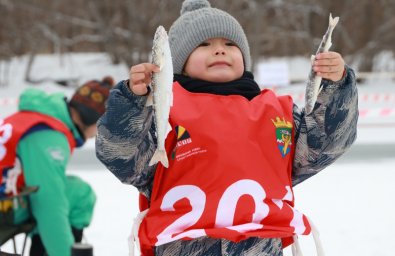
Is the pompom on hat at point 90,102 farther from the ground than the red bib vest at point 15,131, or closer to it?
farther from the ground

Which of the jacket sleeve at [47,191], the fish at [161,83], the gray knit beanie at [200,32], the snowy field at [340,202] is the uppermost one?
the gray knit beanie at [200,32]

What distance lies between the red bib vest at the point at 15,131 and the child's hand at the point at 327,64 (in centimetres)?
175

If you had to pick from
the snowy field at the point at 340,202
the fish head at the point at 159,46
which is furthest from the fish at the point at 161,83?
the snowy field at the point at 340,202

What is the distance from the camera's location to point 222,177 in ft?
6.32

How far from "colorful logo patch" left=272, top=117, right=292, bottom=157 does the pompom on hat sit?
1556mm

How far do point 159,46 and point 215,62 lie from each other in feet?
2.06

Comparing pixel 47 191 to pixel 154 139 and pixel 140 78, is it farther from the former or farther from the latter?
pixel 140 78

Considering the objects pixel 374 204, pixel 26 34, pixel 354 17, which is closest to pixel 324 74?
pixel 374 204

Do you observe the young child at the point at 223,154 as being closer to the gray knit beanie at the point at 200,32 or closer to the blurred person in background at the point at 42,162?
the gray knit beanie at the point at 200,32

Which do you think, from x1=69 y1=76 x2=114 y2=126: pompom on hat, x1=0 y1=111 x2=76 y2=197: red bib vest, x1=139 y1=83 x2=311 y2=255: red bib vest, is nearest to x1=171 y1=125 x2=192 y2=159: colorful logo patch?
x1=139 y1=83 x2=311 y2=255: red bib vest

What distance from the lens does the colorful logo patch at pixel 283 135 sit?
80.3 inches

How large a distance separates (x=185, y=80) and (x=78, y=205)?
1568 millimetres

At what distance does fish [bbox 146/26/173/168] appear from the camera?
5.00 ft

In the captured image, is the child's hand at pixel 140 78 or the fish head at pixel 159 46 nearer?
the fish head at pixel 159 46
